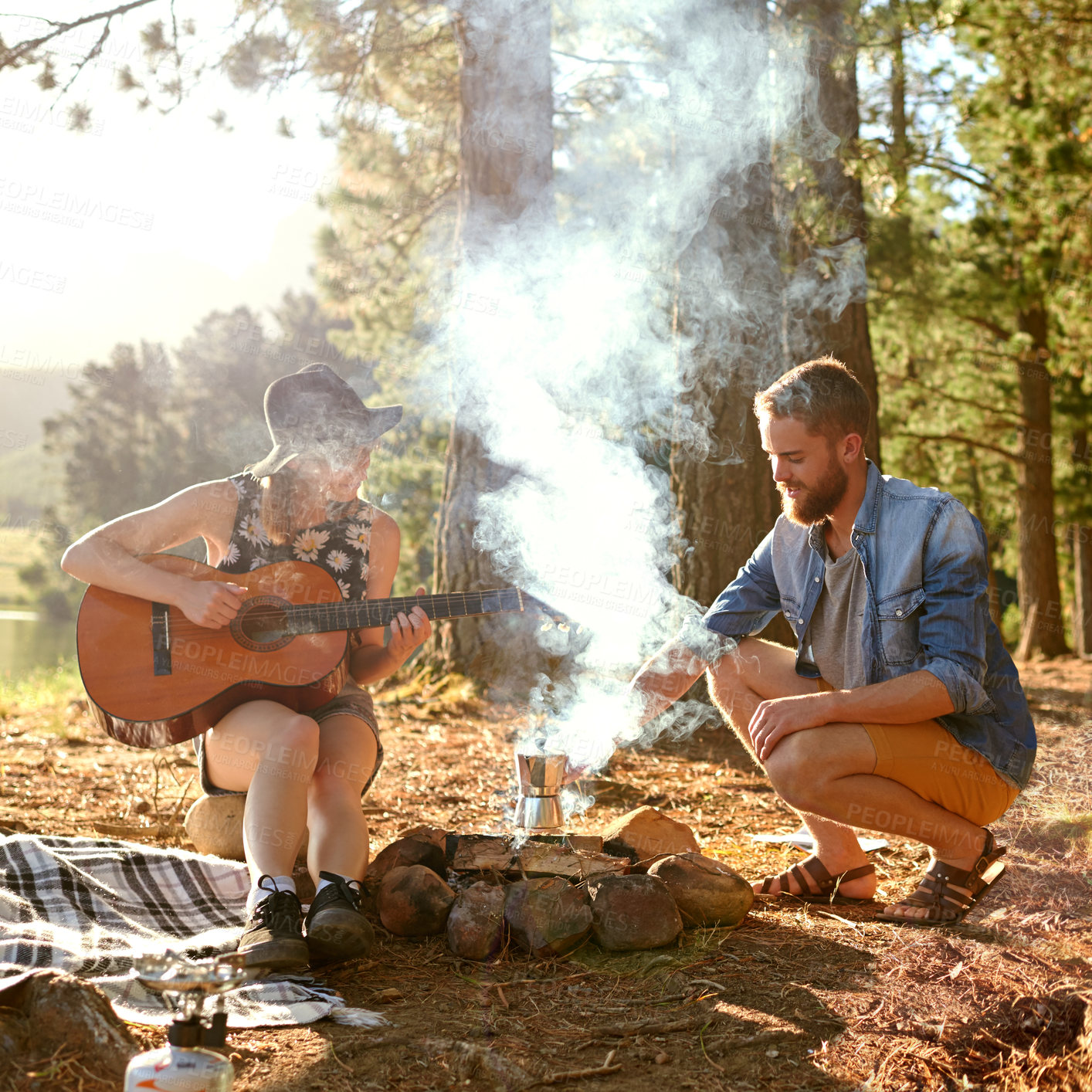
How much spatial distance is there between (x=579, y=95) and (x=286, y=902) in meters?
9.17

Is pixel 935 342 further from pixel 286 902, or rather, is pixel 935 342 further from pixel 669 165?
pixel 286 902

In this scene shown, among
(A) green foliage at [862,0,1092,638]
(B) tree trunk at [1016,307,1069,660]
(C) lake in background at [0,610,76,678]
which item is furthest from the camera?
(C) lake in background at [0,610,76,678]

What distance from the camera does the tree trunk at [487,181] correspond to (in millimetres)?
6910

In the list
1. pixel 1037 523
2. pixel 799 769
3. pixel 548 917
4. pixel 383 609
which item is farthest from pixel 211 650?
pixel 1037 523

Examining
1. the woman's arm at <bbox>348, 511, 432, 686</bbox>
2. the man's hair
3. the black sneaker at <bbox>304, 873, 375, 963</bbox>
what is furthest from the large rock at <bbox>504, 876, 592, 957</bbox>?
the man's hair

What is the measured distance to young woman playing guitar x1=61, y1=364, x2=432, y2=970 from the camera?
2.63m

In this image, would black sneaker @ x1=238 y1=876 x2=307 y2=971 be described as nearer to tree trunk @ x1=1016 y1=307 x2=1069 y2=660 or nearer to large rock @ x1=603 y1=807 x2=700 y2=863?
large rock @ x1=603 y1=807 x2=700 y2=863

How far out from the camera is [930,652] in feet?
9.06

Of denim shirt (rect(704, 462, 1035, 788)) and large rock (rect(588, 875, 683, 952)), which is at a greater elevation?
denim shirt (rect(704, 462, 1035, 788))

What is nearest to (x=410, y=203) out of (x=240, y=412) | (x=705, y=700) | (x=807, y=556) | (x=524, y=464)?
(x=524, y=464)

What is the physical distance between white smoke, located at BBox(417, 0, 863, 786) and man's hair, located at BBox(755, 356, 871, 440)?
5.53 feet

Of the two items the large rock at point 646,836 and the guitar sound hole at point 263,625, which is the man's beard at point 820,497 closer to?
the large rock at point 646,836

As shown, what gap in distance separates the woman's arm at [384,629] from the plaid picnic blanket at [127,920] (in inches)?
29.4

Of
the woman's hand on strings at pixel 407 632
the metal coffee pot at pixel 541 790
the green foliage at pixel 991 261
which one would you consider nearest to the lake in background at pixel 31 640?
the green foliage at pixel 991 261
